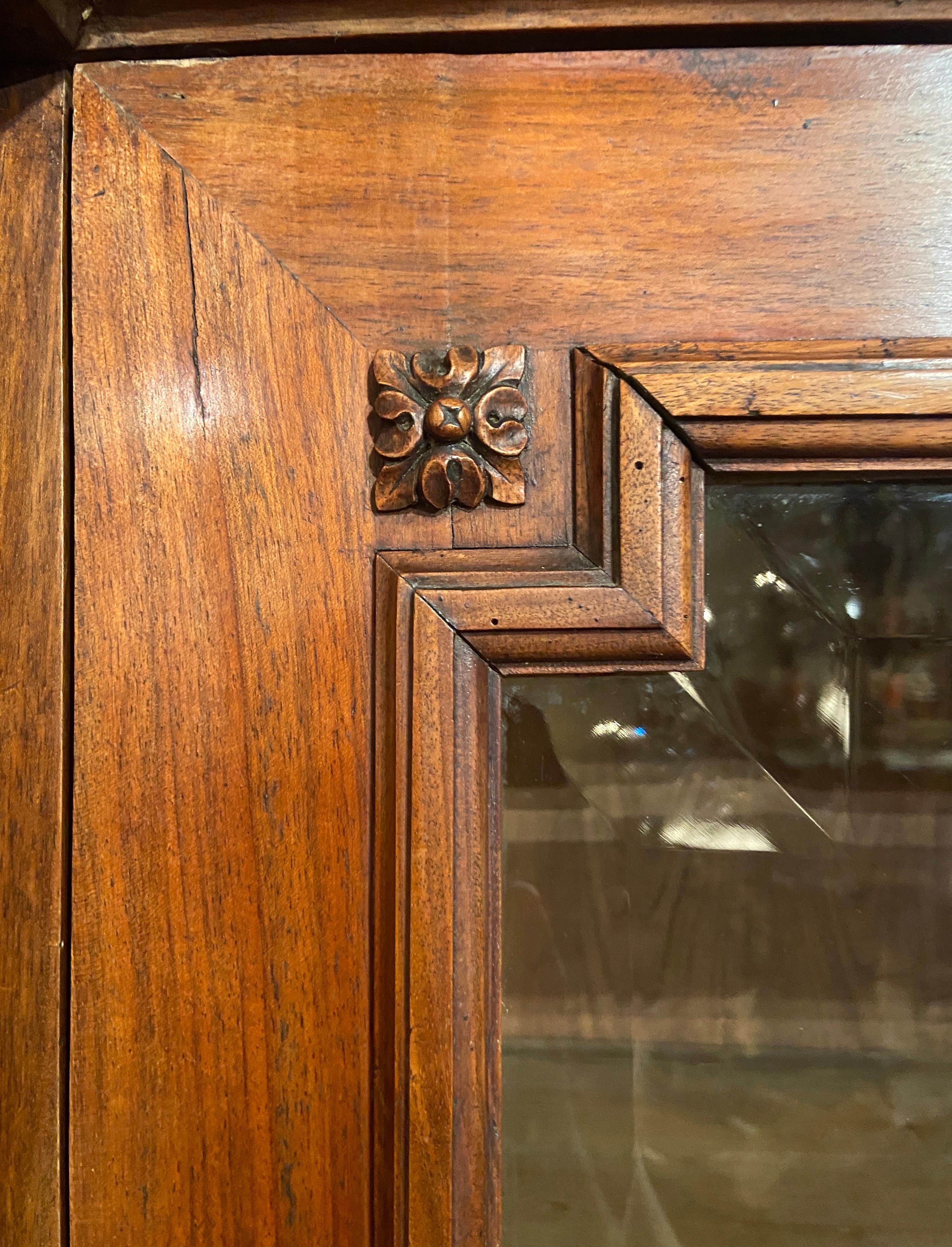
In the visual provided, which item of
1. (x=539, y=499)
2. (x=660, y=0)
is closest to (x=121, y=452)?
(x=539, y=499)

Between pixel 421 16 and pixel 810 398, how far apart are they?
25 centimetres

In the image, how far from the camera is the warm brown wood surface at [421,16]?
1.25 ft

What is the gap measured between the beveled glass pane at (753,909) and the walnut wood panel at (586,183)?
0.10m

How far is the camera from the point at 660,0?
1.25 ft

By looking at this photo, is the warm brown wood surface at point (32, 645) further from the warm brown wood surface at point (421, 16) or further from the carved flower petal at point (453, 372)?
the carved flower petal at point (453, 372)

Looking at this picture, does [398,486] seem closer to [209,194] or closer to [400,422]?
[400,422]

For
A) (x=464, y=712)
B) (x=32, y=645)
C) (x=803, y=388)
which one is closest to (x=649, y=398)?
(x=803, y=388)

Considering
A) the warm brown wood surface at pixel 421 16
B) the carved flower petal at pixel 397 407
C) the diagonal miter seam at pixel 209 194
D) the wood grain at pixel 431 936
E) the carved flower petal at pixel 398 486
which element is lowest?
the wood grain at pixel 431 936

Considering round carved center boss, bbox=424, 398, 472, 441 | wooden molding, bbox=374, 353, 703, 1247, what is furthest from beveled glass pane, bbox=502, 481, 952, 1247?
round carved center boss, bbox=424, 398, 472, 441

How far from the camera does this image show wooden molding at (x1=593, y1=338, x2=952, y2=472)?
1.25 ft

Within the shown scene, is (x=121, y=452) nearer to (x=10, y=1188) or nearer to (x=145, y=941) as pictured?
(x=145, y=941)

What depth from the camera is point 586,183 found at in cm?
40

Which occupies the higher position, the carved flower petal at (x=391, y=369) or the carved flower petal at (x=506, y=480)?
the carved flower petal at (x=391, y=369)

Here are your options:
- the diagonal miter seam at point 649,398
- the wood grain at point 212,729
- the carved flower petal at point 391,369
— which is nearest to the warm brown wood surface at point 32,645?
the wood grain at point 212,729
